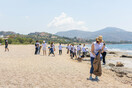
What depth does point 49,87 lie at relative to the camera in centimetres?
530

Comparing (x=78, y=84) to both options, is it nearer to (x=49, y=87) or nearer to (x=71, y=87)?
(x=71, y=87)

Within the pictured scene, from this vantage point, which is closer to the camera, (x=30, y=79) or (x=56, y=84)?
(x=56, y=84)

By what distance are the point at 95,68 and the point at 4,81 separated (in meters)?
3.86

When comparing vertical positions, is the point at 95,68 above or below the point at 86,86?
above

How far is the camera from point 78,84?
228 inches

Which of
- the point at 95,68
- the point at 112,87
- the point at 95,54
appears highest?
the point at 95,54

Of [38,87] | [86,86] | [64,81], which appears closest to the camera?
[38,87]

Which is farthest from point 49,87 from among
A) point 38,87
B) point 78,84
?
point 78,84

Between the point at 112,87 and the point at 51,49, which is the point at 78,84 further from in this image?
the point at 51,49

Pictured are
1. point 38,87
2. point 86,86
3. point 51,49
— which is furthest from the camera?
point 51,49

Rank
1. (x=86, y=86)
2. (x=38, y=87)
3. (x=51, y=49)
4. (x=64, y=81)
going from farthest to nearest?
(x=51, y=49) < (x=64, y=81) < (x=86, y=86) < (x=38, y=87)

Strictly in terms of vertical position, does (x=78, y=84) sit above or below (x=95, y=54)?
below

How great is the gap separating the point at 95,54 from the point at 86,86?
1505 millimetres

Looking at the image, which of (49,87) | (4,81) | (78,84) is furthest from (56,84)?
(4,81)
